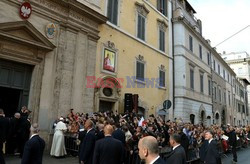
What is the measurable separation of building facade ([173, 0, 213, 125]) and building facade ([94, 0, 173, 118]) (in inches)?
40.0

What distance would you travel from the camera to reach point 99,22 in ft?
44.1

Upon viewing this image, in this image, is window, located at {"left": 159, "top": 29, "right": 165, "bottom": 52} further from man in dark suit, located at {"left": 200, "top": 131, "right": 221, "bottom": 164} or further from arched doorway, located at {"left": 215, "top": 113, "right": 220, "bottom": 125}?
arched doorway, located at {"left": 215, "top": 113, "right": 220, "bottom": 125}

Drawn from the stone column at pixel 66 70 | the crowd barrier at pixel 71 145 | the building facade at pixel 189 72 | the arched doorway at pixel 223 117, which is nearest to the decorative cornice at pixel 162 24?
the building facade at pixel 189 72

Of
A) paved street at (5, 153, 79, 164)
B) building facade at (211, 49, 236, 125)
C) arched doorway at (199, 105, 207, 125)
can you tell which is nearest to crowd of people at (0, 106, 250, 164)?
paved street at (5, 153, 79, 164)

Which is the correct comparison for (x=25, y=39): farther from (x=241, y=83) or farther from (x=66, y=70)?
(x=241, y=83)

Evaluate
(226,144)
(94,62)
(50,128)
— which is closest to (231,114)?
(226,144)

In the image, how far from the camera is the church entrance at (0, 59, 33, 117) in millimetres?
9438

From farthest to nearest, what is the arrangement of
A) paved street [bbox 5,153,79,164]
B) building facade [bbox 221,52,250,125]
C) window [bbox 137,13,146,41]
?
1. building facade [bbox 221,52,250,125]
2. window [bbox 137,13,146,41]
3. paved street [bbox 5,153,79,164]

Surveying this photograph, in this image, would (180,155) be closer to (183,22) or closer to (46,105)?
(46,105)

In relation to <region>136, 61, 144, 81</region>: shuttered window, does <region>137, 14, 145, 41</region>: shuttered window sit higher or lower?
higher

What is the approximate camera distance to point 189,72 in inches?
891

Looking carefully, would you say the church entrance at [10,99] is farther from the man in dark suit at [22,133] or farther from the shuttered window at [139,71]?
the shuttered window at [139,71]

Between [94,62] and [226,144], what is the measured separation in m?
9.65

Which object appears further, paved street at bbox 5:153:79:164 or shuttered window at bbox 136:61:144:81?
shuttered window at bbox 136:61:144:81
